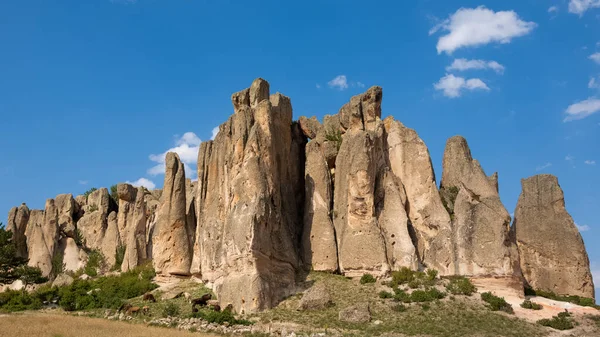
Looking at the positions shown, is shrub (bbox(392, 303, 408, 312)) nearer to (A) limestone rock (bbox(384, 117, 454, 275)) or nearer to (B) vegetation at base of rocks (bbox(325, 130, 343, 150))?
(A) limestone rock (bbox(384, 117, 454, 275))

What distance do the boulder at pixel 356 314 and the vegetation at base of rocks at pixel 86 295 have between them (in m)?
13.7

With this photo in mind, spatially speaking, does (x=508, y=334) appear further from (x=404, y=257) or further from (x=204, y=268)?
(x=204, y=268)

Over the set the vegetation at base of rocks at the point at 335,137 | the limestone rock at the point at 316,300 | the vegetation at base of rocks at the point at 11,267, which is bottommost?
the limestone rock at the point at 316,300

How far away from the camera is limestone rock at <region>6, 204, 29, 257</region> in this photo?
56250mm

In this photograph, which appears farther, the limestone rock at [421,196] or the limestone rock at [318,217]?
the limestone rock at [318,217]

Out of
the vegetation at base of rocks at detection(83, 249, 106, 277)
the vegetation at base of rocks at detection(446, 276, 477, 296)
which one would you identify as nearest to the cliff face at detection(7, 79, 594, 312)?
the vegetation at base of rocks at detection(446, 276, 477, 296)

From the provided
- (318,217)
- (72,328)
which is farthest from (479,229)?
(72,328)

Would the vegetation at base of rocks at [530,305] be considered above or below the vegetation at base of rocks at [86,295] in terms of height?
below

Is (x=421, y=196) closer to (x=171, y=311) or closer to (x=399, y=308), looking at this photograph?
(x=399, y=308)

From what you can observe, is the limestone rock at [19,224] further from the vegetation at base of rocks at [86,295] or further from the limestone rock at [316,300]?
the limestone rock at [316,300]

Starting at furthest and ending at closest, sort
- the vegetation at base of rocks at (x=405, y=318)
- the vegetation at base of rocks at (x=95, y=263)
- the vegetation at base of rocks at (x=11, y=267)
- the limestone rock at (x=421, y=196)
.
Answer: the vegetation at base of rocks at (x=95, y=263) → the vegetation at base of rocks at (x=11, y=267) → the limestone rock at (x=421, y=196) → the vegetation at base of rocks at (x=405, y=318)

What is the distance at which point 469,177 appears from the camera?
36.4 m

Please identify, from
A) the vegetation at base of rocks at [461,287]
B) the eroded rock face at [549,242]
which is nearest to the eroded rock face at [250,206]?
the vegetation at base of rocks at [461,287]

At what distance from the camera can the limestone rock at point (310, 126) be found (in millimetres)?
42531
